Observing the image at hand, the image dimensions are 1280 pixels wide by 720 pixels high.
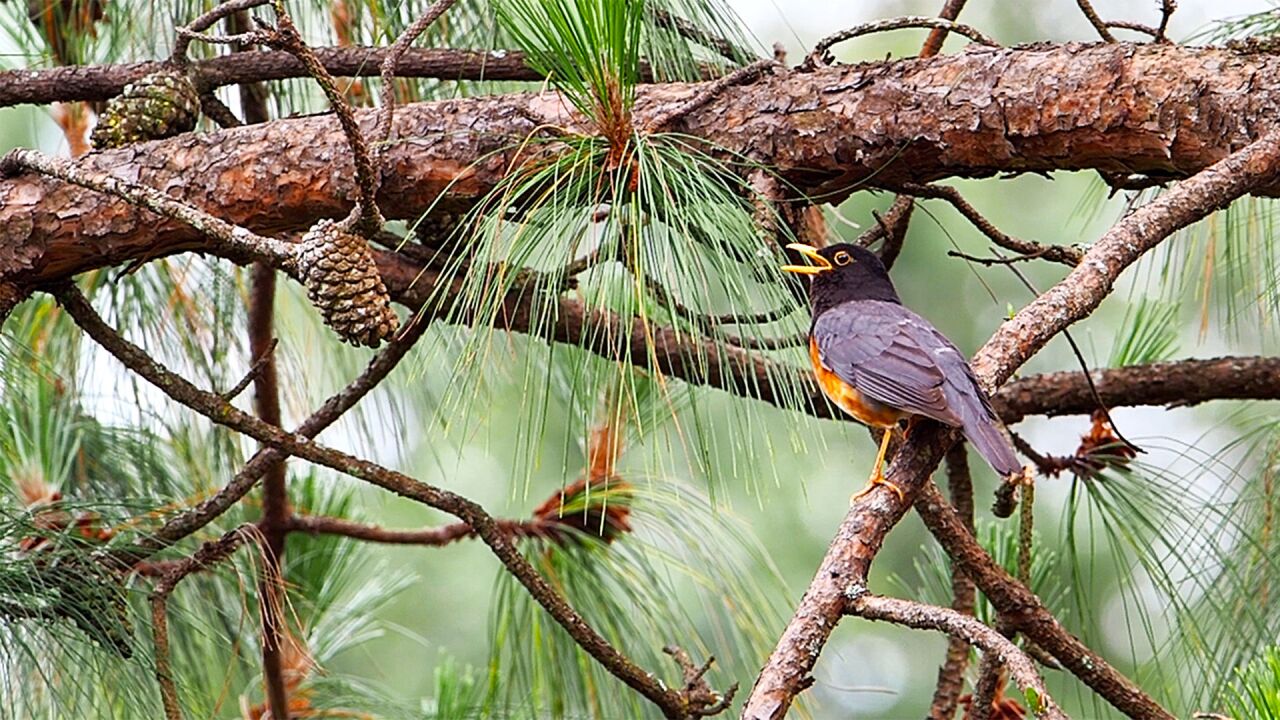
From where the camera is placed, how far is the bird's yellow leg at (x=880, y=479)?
1.29m

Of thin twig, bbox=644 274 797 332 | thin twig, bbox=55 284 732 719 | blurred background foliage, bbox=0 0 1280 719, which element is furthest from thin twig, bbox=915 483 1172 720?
thin twig, bbox=55 284 732 719

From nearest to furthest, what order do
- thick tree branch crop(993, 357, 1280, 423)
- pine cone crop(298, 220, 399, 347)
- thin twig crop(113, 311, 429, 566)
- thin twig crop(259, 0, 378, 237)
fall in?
thin twig crop(259, 0, 378, 237), pine cone crop(298, 220, 399, 347), thin twig crop(113, 311, 429, 566), thick tree branch crop(993, 357, 1280, 423)

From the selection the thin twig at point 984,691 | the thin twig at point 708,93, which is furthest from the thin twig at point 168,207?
the thin twig at point 984,691

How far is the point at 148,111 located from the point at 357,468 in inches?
23.5

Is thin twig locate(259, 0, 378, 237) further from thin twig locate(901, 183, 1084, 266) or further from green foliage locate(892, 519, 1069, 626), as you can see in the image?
green foliage locate(892, 519, 1069, 626)

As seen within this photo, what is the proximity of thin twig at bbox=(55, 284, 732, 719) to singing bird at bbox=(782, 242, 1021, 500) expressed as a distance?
18.4 inches

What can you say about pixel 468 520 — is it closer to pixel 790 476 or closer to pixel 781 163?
pixel 781 163

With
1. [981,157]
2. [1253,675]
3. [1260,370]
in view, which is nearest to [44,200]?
[981,157]

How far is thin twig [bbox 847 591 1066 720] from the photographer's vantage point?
3.15 ft

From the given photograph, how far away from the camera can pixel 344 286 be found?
1.41m

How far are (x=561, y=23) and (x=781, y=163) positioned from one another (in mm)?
407

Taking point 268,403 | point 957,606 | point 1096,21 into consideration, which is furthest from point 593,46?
point 268,403

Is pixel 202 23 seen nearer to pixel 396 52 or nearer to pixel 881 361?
pixel 396 52

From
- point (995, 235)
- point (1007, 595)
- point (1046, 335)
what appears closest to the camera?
point (1046, 335)
